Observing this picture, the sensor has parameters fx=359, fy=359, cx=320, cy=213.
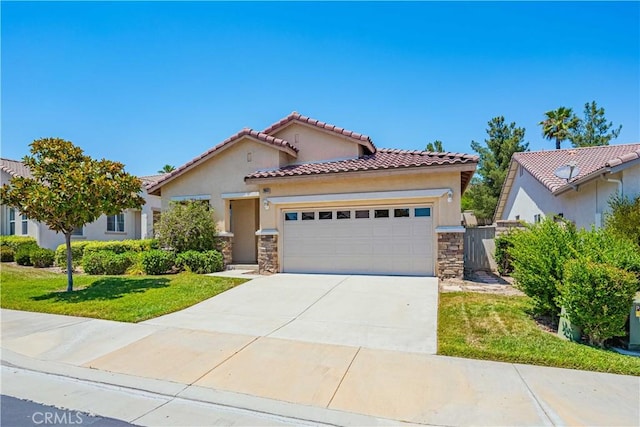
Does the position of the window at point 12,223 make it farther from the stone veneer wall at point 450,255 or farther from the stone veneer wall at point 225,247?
the stone veneer wall at point 450,255

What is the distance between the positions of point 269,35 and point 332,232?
7.09 metres

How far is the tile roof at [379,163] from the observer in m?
11.6

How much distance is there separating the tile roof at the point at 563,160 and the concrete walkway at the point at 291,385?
9775 millimetres

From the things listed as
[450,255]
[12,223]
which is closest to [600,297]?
[450,255]

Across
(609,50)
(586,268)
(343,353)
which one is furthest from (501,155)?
(343,353)

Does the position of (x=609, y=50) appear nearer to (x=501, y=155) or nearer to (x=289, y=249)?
(x=289, y=249)

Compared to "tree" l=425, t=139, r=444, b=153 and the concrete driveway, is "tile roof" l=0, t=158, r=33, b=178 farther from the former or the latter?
"tree" l=425, t=139, r=444, b=153

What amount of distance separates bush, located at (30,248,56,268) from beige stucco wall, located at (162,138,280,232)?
6.53m

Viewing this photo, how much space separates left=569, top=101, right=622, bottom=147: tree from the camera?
3428cm

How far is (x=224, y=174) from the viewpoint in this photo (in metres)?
15.4

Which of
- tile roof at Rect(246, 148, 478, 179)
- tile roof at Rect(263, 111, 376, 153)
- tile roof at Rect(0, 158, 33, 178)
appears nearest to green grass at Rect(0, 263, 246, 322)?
tile roof at Rect(246, 148, 478, 179)

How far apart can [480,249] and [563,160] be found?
7.77 m

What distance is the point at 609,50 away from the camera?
44.0 ft

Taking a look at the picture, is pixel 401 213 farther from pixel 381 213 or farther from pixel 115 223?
pixel 115 223
